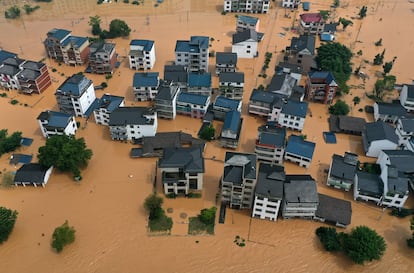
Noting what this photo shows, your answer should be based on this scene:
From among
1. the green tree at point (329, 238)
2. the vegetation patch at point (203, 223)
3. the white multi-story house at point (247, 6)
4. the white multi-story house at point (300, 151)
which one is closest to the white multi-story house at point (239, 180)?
the vegetation patch at point (203, 223)

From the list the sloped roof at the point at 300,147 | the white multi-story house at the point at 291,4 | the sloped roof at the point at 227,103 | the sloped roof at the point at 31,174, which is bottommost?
the sloped roof at the point at 31,174

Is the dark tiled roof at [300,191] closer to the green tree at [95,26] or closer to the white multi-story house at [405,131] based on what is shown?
the white multi-story house at [405,131]

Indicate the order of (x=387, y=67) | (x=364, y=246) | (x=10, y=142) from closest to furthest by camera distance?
(x=364, y=246)
(x=10, y=142)
(x=387, y=67)

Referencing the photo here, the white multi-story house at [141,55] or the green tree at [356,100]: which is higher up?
the white multi-story house at [141,55]

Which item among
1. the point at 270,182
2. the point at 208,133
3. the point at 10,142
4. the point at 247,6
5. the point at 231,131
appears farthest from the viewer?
the point at 247,6

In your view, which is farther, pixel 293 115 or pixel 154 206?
pixel 293 115

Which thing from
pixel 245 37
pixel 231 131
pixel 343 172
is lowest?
pixel 343 172

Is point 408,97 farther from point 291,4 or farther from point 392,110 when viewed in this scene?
point 291,4

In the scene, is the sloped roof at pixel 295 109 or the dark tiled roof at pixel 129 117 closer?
the dark tiled roof at pixel 129 117

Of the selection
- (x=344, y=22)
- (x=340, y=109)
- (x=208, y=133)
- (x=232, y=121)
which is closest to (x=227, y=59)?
(x=232, y=121)
